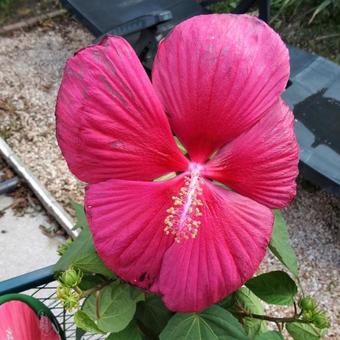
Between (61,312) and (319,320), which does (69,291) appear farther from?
(61,312)

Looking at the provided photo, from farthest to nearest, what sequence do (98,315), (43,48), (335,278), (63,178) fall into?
(43,48) → (63,178) → (335,278) → (98,315)

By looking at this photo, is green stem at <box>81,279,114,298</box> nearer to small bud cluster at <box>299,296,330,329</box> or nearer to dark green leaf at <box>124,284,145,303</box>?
dark green leaf at <box>124,284,145,303</box>

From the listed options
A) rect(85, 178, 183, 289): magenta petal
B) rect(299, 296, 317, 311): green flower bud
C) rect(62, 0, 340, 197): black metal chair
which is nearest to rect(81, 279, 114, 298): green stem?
rect(85, 178, 183, 289): magenta petal

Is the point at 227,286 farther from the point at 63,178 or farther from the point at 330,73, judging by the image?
the point at 330,73

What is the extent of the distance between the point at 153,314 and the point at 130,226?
29 centimetres

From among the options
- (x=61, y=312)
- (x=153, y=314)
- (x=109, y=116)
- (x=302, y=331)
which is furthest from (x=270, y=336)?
(x=61, y=312)

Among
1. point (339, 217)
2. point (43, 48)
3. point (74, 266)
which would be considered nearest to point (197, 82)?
point (74, 266)

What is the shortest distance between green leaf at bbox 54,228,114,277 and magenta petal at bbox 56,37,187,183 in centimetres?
21

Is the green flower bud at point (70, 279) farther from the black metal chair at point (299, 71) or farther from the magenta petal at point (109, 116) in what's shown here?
the black metal chair at point (299, 71)

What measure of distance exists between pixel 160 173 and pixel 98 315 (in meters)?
0.23

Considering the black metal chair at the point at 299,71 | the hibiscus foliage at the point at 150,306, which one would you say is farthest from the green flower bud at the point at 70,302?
the black metal chair at the point at 299,71

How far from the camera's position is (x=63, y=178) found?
8.70 ft

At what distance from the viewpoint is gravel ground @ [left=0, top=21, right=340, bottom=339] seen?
2443 mm

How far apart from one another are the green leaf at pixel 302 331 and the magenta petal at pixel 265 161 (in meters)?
0.28
